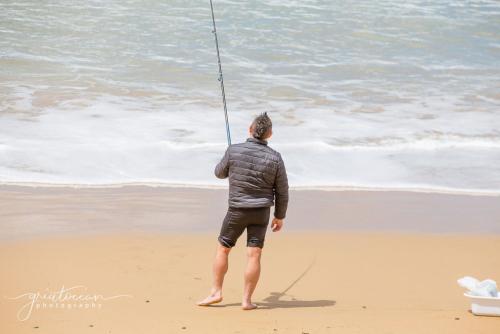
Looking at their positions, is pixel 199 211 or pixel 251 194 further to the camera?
pixel 199 211

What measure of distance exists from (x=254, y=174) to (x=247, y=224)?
274 mm

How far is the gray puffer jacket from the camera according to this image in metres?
4.72

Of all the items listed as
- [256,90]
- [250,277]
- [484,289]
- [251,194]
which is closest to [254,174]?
[251,194]

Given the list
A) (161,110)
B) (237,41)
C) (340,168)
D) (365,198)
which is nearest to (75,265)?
(365,198)

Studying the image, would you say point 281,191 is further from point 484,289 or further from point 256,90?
point 256,90

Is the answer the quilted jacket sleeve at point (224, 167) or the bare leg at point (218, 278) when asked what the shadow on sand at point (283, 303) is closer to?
the bare leg at point (218, 278)

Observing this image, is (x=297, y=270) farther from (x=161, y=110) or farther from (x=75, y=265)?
(x=161, y=110)

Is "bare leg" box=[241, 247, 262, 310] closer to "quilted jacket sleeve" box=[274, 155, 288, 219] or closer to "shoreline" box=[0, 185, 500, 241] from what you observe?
"quilted jacket sleeve" box=[274, 155, 288, 219]

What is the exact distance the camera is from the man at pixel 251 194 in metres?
4.73

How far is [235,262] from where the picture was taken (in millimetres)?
5625

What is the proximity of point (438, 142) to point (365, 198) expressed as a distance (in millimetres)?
2096

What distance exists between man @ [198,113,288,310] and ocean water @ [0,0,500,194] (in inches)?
99.9

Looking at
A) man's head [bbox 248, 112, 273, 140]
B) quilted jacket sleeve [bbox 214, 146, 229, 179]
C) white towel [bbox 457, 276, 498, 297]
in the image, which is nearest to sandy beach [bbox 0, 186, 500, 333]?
white towel [bbox 457, 276, 498, 297]

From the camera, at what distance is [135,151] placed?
8.13m
